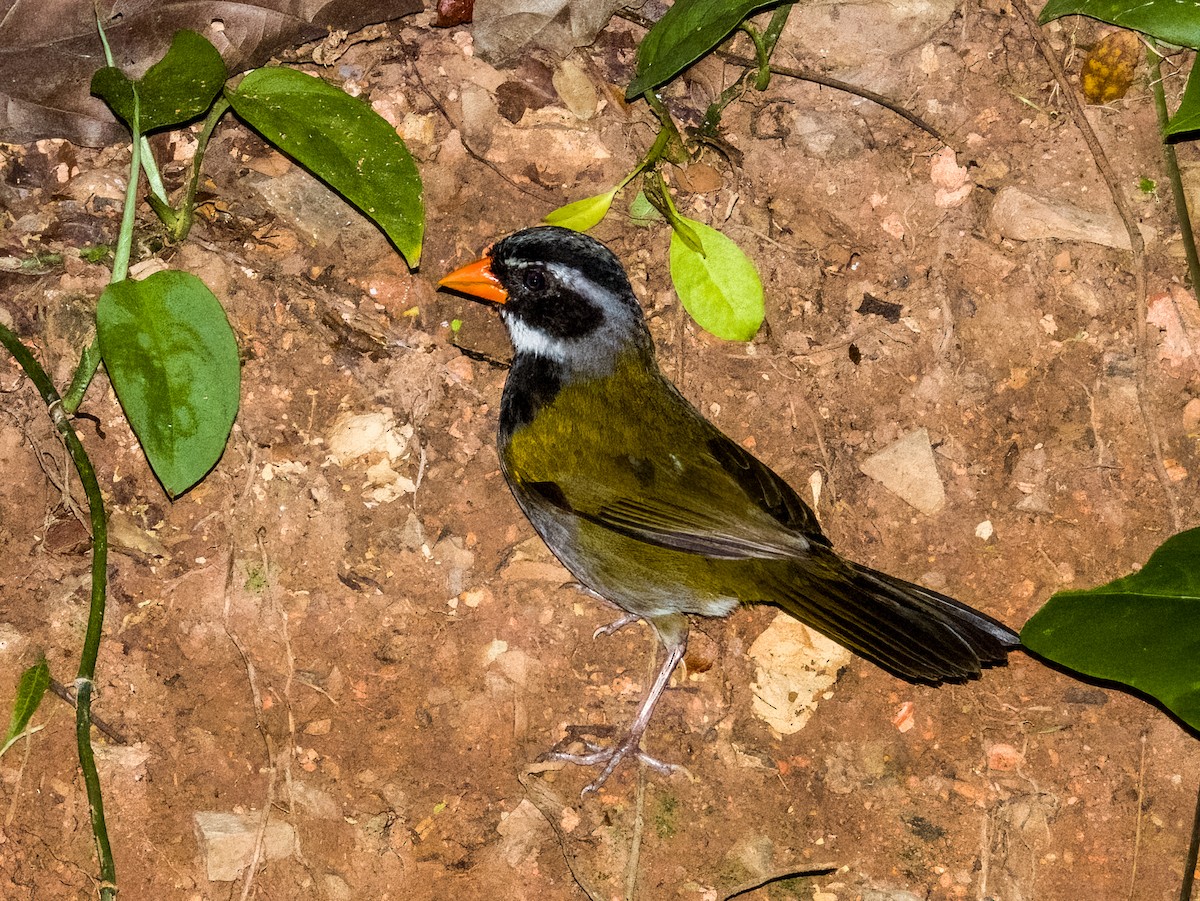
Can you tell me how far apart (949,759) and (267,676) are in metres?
2.56

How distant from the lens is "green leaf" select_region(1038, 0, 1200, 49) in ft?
14.0

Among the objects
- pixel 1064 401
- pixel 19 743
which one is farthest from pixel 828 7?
pixel 19 743

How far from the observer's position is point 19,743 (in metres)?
4.08

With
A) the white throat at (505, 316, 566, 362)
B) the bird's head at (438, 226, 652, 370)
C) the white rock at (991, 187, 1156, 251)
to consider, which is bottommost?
the white throat at (505, 316, 566, 362)

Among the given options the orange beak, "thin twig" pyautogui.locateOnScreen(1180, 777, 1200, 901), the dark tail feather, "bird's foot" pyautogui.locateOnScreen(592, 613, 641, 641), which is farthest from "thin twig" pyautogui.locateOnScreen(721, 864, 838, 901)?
the orange beak

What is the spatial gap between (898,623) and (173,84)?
10.5 feet

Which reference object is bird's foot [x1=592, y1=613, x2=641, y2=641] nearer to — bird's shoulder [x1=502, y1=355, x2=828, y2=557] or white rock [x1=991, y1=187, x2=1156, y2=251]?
bird's shoulder [x1=502, y1=355, x2=828, y2=557]

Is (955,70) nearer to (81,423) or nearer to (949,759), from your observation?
(949,759)

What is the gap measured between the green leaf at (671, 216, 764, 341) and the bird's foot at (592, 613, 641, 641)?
116cm

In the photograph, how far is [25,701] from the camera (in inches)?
158

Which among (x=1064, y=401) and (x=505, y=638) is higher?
(x=1064, y=401)

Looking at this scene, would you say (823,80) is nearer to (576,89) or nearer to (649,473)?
(576,89)

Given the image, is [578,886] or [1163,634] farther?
[578,886]

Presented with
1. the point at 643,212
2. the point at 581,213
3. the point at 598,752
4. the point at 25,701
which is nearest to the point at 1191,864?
the point at 598,752
